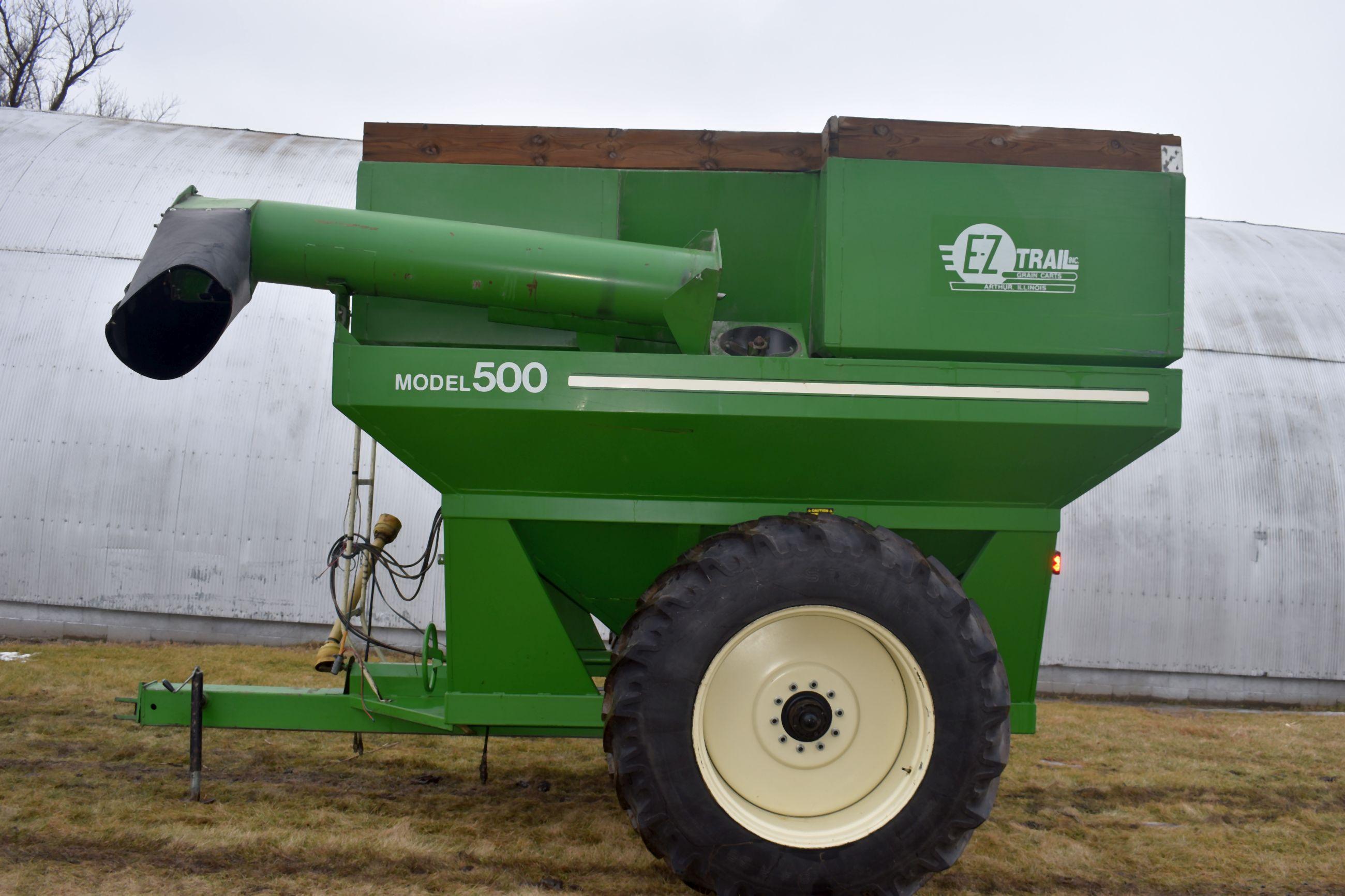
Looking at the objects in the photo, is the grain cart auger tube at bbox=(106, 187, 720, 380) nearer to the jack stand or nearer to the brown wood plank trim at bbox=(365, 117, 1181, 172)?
the brown wood plank trim at bbox=(365, 117, 1181, 172)

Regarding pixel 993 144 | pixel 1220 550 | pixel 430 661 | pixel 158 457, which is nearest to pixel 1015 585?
pixel 993 144

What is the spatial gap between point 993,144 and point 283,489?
21.7 feet

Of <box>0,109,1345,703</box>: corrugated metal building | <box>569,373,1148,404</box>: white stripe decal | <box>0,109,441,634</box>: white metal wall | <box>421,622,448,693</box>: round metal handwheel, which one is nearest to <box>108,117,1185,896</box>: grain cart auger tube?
<box>569,373,1148,404</box>: white stripe decal

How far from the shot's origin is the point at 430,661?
454 centimetres

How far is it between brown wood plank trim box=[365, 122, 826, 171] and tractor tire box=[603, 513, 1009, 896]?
1.48 meters

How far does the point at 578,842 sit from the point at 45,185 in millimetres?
8708

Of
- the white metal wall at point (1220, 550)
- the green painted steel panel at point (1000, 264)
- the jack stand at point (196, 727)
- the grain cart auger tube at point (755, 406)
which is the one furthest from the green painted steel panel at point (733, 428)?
the white metal wall at point (1220, 550)

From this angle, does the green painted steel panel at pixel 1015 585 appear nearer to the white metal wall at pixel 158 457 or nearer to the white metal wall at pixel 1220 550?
the white metal wall at pixel 1220 550

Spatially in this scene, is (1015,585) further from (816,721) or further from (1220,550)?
(1220,550)

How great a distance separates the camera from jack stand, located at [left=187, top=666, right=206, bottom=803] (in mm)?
3664

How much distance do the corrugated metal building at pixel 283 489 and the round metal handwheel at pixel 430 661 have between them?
Answer: 3.60 meters

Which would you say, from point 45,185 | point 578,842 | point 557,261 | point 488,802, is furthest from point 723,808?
point 45,185

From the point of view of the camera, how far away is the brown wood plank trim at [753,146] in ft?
11.1

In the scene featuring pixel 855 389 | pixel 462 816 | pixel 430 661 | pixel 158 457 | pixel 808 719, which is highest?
pixel 855 389
